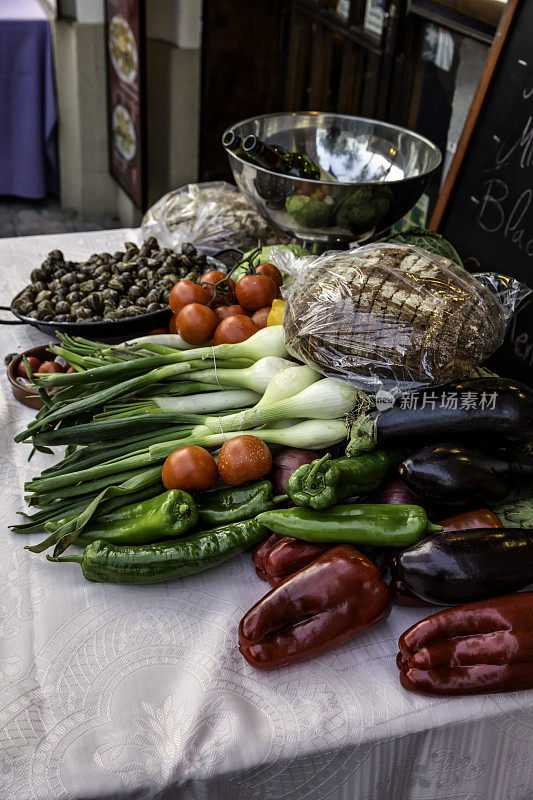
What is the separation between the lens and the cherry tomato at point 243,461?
4.04ft

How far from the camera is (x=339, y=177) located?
1.98 m

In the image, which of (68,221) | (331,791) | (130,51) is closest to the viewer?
(331,791)

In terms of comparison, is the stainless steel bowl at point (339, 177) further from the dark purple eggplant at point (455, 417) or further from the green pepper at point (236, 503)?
the green pepper at point (236, 503)

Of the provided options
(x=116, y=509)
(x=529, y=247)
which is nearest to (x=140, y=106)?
(x=529, y=247)

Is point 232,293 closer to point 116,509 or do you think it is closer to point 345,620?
point 116,509

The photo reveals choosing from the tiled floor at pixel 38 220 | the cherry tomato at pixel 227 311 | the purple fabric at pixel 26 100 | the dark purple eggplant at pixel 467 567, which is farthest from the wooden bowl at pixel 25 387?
the purple fabric at pixel 26 100

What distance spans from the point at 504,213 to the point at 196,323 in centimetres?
Answer: 92

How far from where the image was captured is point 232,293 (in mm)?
1718

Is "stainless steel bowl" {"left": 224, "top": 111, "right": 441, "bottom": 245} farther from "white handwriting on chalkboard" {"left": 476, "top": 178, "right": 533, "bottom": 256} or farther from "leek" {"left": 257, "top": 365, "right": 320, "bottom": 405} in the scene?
"leek" {"left": 257, "top": 365, "right": 320, "bottom": 405}

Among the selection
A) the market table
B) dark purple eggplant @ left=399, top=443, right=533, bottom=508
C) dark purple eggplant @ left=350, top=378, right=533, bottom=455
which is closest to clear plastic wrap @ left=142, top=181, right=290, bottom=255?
dark purple eggplant @ left=350, top=378, right=533, bottom=455

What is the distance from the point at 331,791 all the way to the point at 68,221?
457cm

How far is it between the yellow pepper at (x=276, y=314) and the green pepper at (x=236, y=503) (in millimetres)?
413

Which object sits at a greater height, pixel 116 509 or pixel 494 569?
pixel 494 569

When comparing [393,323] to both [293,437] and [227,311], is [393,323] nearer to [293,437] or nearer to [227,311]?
[293,437]
